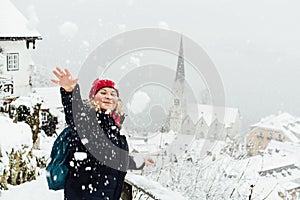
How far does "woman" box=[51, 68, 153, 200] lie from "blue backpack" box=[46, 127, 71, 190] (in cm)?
3

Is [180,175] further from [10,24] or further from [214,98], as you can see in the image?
[10,24]

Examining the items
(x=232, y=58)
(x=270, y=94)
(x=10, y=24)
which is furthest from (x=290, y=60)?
(x=10, y=24)

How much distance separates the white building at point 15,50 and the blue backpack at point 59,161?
9.11 m

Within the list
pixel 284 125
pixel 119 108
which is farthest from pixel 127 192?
pixel 284 125

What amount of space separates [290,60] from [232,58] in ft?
102

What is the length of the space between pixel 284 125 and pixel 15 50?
4076 cm

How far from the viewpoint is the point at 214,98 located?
411cm

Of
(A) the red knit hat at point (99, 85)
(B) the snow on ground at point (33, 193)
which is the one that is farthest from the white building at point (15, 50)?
(A) the red knit hat at point (99, 85)

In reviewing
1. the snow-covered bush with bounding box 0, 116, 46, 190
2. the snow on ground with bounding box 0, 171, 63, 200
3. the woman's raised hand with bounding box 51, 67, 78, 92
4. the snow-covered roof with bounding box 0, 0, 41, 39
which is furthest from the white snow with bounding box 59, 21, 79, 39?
the woman's raised hand with bounding box 51, 67, 78, 92

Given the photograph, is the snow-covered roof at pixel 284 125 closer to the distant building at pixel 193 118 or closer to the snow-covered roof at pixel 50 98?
the distant building at pixel 193 118

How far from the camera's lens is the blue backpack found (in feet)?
7.18

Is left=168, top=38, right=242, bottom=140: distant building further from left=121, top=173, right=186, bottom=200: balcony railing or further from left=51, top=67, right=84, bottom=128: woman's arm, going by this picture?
left=51, top=67, right=84, bottom=128: woman's arm

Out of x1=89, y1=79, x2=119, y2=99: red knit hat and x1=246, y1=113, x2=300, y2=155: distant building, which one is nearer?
x1=89, y1=79, x2=119, y2=99: red knit hat

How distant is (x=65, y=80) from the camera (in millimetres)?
2180
